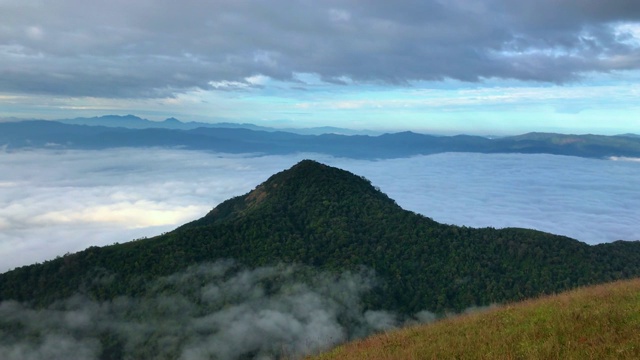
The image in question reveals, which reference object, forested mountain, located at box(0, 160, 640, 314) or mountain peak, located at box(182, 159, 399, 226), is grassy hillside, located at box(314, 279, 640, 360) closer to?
forested mountain, located at box(0, 160, 640, 314)

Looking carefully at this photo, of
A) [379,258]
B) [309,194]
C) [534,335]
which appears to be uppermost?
[534,335]

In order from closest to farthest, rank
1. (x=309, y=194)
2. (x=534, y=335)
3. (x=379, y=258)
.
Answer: (x=534, y=335)
(x=379, y=258)
(x=309, y=194)

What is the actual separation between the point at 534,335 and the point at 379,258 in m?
75.6

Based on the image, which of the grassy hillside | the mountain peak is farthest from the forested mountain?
the grassy hillside

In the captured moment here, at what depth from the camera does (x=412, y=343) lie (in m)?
16.6

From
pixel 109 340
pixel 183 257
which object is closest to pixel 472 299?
pixel 183 257

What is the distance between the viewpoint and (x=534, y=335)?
14.5 metres

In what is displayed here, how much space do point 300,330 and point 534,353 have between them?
60.1 m

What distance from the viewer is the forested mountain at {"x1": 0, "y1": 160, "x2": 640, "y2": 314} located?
7594cm

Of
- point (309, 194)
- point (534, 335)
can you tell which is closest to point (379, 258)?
point (309, 194)

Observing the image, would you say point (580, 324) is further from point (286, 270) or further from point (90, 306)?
point (90, 306)

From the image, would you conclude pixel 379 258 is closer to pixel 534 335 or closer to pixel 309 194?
pixel 309 194

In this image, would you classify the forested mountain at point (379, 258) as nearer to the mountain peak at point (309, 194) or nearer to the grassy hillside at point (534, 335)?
the mountain peak at point (309, 194)

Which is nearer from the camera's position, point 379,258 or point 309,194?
point 379,258
